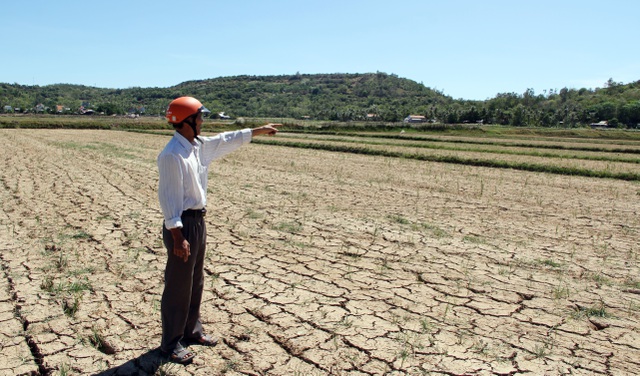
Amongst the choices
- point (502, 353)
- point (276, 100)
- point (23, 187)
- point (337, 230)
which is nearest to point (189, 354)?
point (502, 353)

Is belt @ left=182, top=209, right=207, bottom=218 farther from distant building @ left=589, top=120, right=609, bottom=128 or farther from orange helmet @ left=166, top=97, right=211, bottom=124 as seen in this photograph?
distant building @ left=589, top=120, right=609, bottom=128

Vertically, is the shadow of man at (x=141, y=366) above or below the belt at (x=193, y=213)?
below

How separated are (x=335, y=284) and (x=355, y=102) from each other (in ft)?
459

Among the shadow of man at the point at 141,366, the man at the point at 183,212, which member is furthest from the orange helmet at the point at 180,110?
the shadow of man at the point at 141,366

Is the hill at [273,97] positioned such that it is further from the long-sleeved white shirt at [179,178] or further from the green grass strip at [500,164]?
the long-sleeved white shirt at [179,178]

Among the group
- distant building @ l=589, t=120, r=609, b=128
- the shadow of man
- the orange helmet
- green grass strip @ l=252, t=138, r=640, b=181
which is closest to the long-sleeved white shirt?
the orange helmet

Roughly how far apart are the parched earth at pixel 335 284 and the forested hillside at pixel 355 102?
69.8m

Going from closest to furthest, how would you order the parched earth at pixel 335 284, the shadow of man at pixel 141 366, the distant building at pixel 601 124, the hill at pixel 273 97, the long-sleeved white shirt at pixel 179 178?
the long-sleeved white shirt at pixel 179 178 < the shadow of man at pixel 141 366 < the parched earth at pixel 335 284 < the distant building at pixel 601 124 < the hill at pixel 273 97

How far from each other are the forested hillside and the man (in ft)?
247

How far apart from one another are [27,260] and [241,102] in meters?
131

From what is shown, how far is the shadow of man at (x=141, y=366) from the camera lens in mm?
3574

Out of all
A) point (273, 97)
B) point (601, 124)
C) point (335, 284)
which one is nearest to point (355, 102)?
point (273, 97)

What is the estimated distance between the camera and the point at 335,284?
542 cm

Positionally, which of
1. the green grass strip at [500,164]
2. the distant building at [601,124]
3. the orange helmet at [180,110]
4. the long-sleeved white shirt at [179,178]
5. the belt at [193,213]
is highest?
the orange helmet at [180,110]
